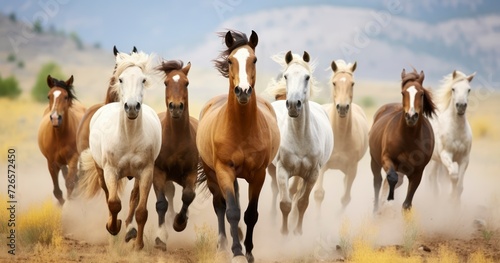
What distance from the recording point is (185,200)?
962 centimetres

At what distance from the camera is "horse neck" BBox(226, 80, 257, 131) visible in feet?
26.0

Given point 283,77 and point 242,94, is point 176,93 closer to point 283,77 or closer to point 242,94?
point 242,94

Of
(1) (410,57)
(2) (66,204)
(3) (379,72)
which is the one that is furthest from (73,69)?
(2) (66,204)

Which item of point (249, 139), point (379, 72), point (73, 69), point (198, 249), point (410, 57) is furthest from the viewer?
point (410, 57)

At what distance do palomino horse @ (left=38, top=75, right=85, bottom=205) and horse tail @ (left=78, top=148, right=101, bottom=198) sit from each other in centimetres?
100

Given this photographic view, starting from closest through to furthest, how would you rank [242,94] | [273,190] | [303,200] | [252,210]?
[242,94], [252,210], [303,200], [273,190]

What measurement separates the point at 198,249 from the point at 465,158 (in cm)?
549

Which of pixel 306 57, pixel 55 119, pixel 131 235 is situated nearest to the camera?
pixel 131 235

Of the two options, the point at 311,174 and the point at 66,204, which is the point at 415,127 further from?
the point at 66,204

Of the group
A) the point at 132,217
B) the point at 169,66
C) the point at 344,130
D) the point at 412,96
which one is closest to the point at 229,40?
the point at 169,66

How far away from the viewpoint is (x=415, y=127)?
1095 centimetres

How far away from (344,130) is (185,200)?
3.40m

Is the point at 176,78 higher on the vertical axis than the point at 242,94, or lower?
higher

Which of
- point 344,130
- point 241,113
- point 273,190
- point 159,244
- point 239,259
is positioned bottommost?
point 239,259
